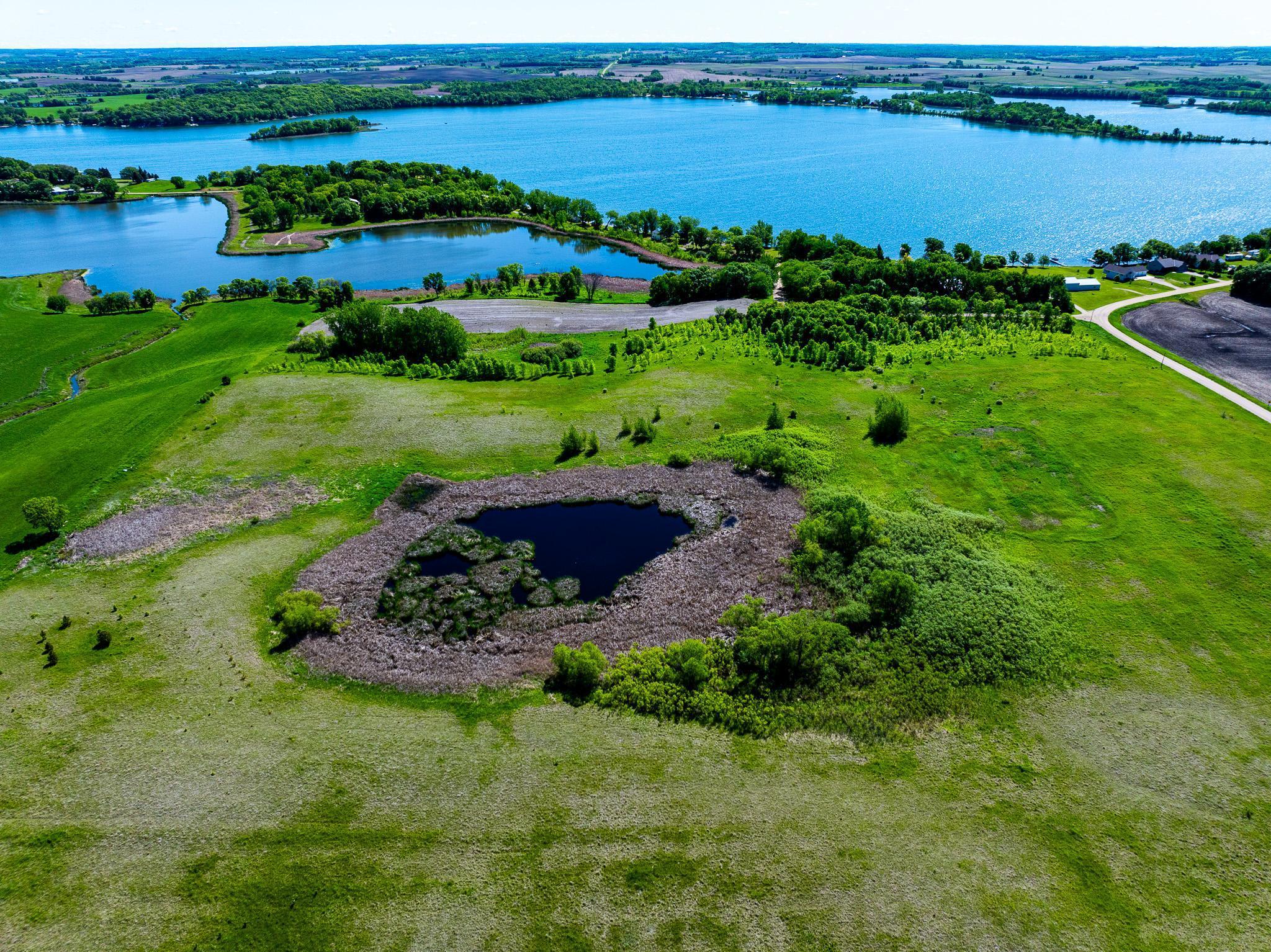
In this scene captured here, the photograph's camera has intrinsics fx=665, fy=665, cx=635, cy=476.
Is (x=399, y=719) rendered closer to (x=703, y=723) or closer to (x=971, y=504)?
(x=703, y=723)

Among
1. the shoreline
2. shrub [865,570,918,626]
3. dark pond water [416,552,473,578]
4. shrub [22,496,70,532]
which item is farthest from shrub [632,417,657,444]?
the shoreline

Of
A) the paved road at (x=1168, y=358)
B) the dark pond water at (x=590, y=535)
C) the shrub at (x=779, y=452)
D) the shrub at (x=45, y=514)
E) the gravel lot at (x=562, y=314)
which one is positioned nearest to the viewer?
the dark pond water at (x=590, y=535)

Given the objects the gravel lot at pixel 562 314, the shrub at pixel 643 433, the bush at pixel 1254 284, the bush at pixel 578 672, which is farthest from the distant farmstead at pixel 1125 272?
the bush at pixel 578 672

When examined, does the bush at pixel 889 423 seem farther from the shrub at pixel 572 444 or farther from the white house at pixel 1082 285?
the white house at pixel 1082 285

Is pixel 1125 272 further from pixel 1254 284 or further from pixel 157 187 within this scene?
pixel 157 187

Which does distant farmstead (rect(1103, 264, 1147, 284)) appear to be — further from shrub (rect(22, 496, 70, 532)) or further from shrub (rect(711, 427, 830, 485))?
shrub (rect(22, 496, 70, 532))

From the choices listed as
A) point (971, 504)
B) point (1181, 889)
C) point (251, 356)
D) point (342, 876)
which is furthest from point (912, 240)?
point (342, 876)

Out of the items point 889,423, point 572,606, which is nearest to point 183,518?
point 572,606
